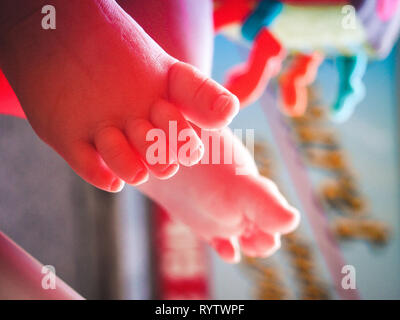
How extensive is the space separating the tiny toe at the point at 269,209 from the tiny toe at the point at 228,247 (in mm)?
49

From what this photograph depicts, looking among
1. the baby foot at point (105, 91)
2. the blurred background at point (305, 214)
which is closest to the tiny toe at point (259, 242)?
the baby foot at point (105, 91)

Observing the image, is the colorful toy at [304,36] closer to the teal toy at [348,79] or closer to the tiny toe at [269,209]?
the teal toy at [348,79]

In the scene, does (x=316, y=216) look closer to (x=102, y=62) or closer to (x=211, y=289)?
(x=211, y=289)

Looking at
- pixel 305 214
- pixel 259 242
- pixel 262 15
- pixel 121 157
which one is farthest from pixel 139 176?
pixel 305 214

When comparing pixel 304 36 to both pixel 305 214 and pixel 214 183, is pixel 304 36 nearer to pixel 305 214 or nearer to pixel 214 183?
pixel 214 183

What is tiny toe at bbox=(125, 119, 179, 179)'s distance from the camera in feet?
0.94

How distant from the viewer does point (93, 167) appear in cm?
30

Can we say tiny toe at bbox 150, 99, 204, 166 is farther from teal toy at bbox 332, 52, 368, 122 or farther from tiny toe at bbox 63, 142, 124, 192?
teal toy at bbox 332, 52, 368, 122

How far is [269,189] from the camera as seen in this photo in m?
0.36

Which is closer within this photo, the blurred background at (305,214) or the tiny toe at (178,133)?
the tiny toe at (178,133)

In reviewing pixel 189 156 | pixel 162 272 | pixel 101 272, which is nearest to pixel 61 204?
pixel 101 272

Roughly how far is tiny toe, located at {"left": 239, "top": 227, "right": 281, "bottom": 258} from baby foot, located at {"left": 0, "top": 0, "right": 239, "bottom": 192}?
109 millimetres

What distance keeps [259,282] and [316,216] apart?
216 millimetres

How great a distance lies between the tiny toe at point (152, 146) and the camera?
287mm
